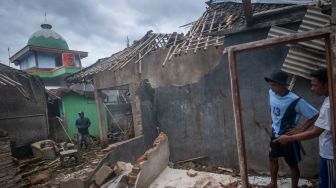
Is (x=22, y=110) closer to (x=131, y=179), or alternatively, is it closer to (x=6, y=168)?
(x=6, y=168)

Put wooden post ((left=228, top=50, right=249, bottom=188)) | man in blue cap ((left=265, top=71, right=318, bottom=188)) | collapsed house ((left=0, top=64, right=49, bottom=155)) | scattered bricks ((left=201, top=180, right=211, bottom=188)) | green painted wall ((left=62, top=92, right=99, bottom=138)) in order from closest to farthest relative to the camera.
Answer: wooden post ((left=228, top=50, right=249, bottom=188)), man in blue cap ((left=265, top=71, right=318, bottom=188)), scattered bricks ((left=201, top=180, right=211, bottom=188)), collapsed house ((left=0, top=64, right=49, bottom=155)), green painted wall ((left=62, top=92, right=99, bottom=138))

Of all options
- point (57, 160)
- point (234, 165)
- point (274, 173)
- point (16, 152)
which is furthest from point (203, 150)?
point (16, 152)

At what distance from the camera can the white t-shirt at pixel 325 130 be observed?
2.81 meters

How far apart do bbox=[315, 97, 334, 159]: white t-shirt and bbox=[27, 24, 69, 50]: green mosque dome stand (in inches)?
953

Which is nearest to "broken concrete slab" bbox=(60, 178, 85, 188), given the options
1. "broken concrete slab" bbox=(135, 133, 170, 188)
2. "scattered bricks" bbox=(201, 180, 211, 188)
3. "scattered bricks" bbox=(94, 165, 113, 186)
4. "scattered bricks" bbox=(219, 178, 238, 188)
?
"scattered bricks" bbox=(94, 165, 113, 186)

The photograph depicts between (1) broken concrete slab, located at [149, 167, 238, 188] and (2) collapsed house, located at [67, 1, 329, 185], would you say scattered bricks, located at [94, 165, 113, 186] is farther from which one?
(2) collapsed house, located at [67, 1, 329, 185]

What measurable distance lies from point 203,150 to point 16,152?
8.76 metres

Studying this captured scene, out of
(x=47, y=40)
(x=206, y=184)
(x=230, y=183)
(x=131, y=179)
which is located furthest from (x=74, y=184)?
(x=47, y=40)

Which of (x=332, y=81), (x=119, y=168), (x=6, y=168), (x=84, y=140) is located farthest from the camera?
(x=84, y=140)

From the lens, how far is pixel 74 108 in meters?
15.7

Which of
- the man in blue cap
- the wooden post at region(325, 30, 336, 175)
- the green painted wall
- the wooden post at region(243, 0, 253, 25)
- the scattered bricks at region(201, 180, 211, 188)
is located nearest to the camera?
the wooden post at region(325, 30, 336, 175)

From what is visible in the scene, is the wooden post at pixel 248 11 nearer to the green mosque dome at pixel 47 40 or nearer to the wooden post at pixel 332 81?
the wooden post at pixel 332 81

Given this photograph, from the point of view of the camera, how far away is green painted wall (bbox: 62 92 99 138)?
1523 cm

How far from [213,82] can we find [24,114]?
9.61m
